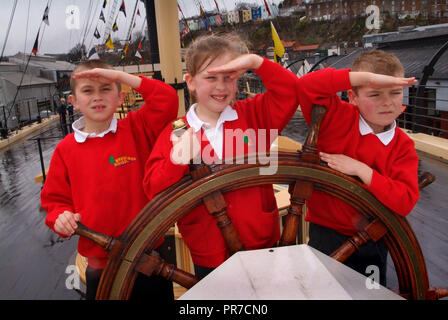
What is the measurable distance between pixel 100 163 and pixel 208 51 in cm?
55

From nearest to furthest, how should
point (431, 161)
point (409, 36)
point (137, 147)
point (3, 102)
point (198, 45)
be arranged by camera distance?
1. point (198, 45)
2. point (137, 147)
3. point (431, 161)
4. point (409, 36)
5. point (3, 102)

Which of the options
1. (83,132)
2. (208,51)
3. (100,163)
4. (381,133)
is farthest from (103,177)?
(381,133)

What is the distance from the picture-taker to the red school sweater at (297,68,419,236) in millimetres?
962

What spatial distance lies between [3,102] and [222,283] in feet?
85.7

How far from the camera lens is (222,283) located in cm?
85

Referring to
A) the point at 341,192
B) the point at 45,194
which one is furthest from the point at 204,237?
the point at 45,194

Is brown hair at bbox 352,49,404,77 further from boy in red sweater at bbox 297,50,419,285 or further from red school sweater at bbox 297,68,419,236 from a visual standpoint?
red school sweater at bbox 297,68,419,236

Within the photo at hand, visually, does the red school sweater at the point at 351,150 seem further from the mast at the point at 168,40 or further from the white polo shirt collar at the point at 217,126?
the mast at the point at 168,40

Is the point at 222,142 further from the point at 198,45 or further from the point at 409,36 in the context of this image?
the point at 409,36

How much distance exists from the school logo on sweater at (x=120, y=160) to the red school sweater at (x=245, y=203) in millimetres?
206

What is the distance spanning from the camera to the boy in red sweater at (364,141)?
962mm

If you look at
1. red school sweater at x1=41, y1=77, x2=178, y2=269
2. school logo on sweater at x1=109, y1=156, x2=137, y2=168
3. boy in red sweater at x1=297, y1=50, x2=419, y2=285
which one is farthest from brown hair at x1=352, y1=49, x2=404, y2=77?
school logo on sweater at x1=109, y1=156, x2=137, y2=168

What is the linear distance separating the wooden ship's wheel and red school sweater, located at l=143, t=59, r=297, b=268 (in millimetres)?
84

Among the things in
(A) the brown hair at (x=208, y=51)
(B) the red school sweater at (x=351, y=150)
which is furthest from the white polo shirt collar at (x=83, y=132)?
(B) the red school sweater at (x=351, y=150)
